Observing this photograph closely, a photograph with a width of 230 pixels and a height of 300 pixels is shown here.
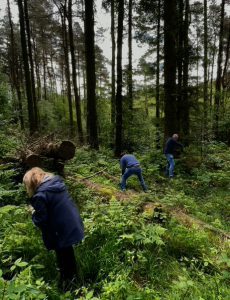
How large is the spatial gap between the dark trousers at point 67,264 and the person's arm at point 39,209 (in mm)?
567

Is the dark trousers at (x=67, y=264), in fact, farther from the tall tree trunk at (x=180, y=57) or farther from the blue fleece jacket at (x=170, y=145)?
the tall tree trunk at (x=180, y=57)

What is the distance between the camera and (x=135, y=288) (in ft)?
13.1

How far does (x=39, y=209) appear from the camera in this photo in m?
3.94

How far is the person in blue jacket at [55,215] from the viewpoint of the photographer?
3.98 meters

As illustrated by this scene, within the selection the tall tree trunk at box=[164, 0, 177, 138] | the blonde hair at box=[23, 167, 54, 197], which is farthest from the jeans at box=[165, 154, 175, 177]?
the blonde hair at box=[23, 167, 54, 197]

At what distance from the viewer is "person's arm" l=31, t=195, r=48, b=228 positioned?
12.9 ft

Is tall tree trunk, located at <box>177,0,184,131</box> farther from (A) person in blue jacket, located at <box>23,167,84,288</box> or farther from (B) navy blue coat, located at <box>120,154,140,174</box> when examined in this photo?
(A) person in blue jacket, located at <box>23,167,84,288</box>

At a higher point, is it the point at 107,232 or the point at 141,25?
the point at 141,25

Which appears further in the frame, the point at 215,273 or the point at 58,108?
the point at 58,108

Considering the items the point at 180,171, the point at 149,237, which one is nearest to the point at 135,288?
the point at 149,237

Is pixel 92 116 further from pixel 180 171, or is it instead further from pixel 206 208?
pixel 206 208

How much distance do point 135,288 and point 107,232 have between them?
1362mm

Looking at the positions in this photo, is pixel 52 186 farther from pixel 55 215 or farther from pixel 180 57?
pixel 180 57

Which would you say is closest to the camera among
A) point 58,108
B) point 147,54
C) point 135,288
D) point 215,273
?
point 135,288
